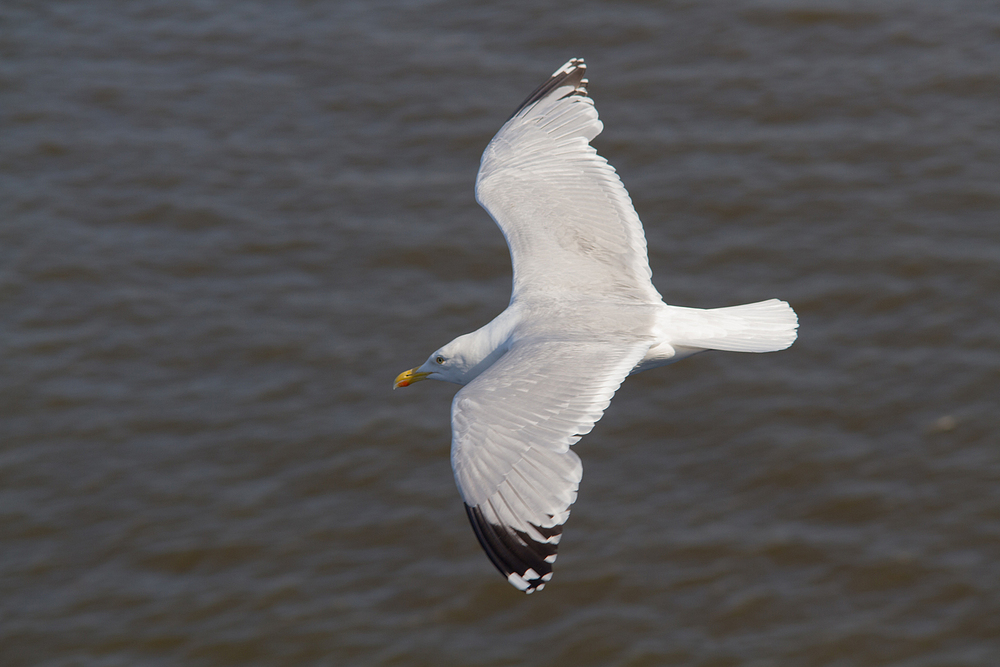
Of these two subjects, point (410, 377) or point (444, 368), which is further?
point (410, 377)

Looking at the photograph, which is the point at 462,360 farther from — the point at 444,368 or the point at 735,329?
the point at 735,329

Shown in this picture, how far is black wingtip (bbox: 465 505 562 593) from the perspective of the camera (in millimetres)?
4633

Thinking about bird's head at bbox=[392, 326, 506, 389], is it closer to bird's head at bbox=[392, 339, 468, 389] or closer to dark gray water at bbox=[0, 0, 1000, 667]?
bird's head at bbox=[392, 339, 468, 389]

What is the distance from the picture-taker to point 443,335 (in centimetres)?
866

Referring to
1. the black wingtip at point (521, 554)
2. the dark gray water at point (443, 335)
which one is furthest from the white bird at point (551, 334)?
the dark gray water at point (443, 335)

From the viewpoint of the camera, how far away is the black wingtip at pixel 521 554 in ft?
15.2

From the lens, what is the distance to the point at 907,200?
9297mm

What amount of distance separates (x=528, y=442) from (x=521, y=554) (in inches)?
19.1

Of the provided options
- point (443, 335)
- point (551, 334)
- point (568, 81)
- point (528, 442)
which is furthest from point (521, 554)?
point (443, 335)

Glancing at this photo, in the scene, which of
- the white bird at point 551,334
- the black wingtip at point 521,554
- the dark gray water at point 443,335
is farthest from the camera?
the dark gray water at point 443,335

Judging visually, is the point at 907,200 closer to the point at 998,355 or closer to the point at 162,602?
the point at 998,355

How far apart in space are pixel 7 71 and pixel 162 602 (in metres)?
6.28

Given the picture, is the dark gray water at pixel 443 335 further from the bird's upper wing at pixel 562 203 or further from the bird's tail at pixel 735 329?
the bird's tail at pixel 735 329

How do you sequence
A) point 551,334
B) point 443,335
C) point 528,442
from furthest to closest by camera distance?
point 443,335 < point 551,334 < point 528,442
